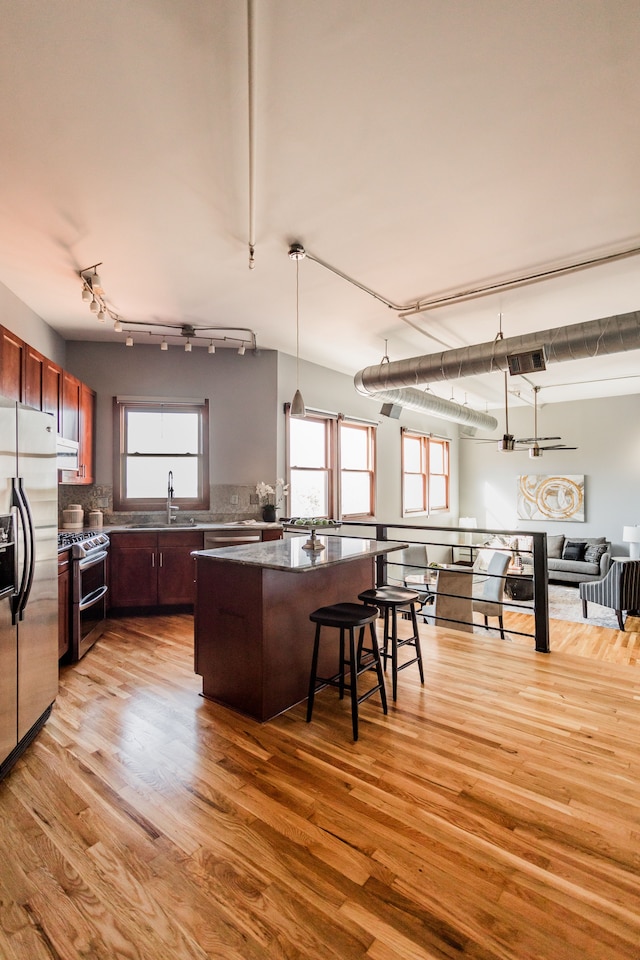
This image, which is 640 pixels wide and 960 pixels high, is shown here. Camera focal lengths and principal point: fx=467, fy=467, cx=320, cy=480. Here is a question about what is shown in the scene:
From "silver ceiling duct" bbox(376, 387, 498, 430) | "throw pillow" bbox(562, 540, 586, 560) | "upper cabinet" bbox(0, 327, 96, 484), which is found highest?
"silver ceiling duct" bbox(376, 387, 498, 430)

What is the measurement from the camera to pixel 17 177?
2539mm

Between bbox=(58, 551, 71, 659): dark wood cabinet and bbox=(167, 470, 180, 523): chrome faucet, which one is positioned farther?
bbox=(167, 470, 180, 523): chrome faucet

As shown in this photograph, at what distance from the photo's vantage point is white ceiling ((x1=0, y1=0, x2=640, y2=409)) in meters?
1.76

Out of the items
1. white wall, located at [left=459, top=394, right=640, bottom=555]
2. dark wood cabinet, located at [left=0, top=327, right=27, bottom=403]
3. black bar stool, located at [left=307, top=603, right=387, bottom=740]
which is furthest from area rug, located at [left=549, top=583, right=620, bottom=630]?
dark wood cabinet, located at [left=0, top=327, right=27, bottom=403]

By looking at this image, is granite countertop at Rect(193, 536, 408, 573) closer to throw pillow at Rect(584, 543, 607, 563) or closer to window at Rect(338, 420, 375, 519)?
window at Rect(338, 420, 375, 519)

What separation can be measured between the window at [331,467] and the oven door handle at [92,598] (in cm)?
255

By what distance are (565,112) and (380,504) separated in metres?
6.04

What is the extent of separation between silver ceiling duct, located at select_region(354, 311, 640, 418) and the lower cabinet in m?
2.72

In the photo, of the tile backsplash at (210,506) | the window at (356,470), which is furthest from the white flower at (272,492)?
the window at (356,470)

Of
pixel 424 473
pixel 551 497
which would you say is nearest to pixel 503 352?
pixel 424 473

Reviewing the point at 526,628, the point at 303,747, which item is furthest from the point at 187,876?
the point at 526,628

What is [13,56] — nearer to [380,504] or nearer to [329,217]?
[329,217]

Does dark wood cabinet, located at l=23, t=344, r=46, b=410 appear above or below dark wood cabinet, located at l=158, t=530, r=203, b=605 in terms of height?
above

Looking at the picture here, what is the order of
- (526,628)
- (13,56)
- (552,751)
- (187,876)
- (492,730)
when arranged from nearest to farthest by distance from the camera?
(187,876)
(13,56)
(552,751)
(492,730)
(526,628)
